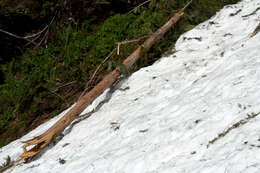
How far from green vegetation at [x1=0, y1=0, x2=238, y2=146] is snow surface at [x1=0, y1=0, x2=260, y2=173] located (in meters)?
1.46

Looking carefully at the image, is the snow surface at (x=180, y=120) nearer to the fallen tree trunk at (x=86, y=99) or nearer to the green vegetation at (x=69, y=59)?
the fallen tree trunk at (x=86, y=99)

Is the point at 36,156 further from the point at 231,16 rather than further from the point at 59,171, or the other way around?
the point at 231,16

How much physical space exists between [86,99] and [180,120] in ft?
8.95

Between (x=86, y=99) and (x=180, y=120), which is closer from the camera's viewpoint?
(x=180, y=120)

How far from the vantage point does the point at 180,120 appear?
411 centimetres

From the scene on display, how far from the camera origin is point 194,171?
284 centimetres

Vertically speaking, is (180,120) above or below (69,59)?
below

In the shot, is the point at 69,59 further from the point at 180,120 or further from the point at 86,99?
the point at 180,120

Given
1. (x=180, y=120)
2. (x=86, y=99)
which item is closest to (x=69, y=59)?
(x=86, y=99)

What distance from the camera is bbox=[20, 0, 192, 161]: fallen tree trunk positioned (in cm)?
517

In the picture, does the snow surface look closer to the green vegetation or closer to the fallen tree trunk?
the fallen tree trunk

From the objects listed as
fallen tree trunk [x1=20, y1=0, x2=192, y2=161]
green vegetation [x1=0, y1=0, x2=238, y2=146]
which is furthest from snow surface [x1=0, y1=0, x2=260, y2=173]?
green vegetation [x1=0, y1=0, x2=238, y2=146]

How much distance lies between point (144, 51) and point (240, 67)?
10.1 feet

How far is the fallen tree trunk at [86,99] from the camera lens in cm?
517
